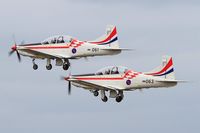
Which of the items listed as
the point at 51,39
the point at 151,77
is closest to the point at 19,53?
the point at 51,39

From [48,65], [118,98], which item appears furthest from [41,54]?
[118,98]

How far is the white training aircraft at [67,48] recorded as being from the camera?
18950 centimetres

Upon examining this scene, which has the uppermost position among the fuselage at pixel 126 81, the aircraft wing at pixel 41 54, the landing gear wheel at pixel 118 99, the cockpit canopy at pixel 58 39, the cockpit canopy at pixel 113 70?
the cockpit canopy at pixel 58 39

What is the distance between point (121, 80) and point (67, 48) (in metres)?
6.78

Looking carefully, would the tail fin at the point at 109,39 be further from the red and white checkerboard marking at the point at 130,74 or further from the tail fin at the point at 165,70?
the tail fin at the point at 165,70

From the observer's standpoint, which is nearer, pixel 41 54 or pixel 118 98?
pixel 118 98

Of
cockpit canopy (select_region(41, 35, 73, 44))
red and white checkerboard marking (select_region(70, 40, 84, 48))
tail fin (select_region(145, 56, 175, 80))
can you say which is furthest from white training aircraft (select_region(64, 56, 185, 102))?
cockpit canopy (select_region(41, 35, 73, 44))

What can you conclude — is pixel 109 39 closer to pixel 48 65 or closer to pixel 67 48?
pixel 67 48

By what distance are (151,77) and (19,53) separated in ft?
50.3

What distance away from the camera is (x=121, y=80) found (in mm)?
187875

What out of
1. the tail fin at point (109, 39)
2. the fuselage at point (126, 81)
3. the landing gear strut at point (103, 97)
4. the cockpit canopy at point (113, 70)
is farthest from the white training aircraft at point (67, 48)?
the landing gear strut at point (103, 97)

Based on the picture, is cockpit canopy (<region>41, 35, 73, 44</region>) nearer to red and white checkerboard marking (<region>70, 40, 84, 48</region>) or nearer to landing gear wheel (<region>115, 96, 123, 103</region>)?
red and white checkerboard marking (<region>70, 40, 84, 48</region>)

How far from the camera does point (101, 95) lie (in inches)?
7456

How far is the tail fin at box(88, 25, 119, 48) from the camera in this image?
191000mm
